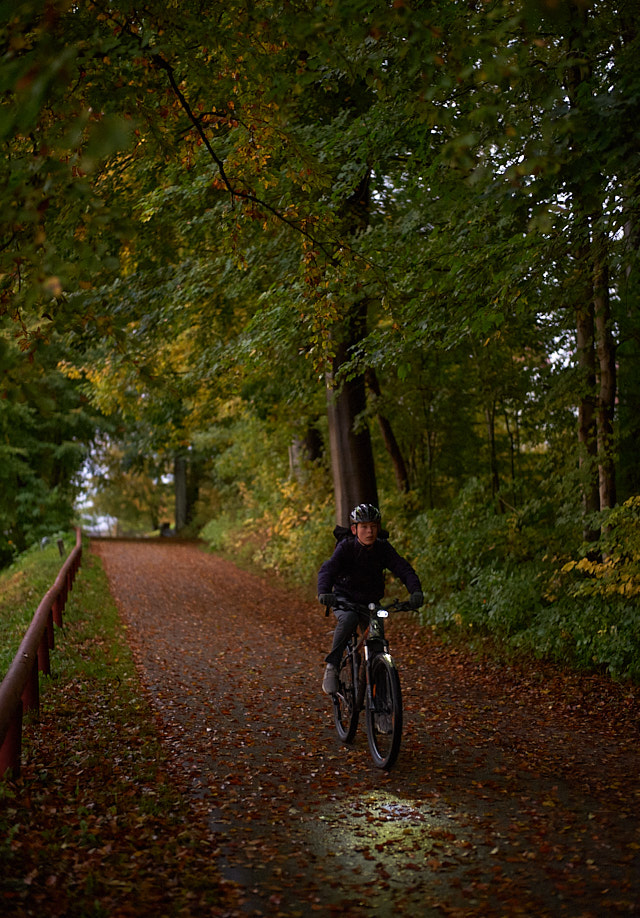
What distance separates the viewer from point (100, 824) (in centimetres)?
530

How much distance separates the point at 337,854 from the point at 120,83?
5659mm

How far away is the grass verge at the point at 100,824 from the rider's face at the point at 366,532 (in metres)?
2.48

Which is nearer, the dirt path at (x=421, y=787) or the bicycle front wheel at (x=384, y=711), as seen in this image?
the dirt path at (x=421, y=787)

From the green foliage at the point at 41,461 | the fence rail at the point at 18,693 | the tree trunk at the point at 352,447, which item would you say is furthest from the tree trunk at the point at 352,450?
the green foliage at the point at 41,461

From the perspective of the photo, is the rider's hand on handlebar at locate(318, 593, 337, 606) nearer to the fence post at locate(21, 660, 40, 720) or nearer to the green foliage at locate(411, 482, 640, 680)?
the fence post at locate(21, 660, 40, 720)

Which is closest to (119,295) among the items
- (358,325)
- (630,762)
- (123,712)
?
(358,325)

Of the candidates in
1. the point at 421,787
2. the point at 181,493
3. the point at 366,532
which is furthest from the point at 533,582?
the point at 181,493

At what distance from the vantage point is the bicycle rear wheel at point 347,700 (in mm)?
7336

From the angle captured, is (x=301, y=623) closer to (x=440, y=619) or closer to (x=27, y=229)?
(x=440, y=619)

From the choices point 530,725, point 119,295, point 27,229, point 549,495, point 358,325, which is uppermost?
point 119,295

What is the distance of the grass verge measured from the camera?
430 cm

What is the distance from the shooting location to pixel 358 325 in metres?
14.0

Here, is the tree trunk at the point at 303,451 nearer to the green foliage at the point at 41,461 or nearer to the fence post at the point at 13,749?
the green foliage at the point at 41,461

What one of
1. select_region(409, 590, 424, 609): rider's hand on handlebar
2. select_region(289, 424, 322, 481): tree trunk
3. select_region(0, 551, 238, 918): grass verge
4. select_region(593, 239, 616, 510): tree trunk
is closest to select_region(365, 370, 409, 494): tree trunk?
select_region(289, 424, 322, 481): tree trunk
